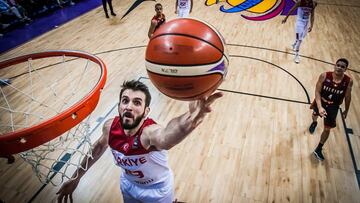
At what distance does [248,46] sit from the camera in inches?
310

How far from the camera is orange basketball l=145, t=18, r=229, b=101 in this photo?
1.70m

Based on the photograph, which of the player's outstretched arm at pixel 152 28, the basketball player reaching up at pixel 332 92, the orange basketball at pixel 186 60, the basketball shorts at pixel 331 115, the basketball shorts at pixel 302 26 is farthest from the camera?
the basketball shorts at pixel 302 26

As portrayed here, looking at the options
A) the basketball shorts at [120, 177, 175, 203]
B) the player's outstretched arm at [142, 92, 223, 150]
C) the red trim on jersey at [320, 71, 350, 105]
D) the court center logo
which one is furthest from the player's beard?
the court center logo

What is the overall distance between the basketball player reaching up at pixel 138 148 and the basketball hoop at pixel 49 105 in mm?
389

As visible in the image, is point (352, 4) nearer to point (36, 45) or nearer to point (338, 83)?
point (338, 83)

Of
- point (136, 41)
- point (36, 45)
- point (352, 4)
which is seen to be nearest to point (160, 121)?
point (136, 41)

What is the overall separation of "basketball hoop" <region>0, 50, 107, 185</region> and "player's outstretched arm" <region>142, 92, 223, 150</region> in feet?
2.60

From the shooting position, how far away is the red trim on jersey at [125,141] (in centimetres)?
212

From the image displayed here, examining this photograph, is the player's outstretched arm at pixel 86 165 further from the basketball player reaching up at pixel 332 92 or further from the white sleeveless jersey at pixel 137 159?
the basketball player reaching up at pixel 332 92

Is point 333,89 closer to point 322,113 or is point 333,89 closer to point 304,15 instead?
point 322,113

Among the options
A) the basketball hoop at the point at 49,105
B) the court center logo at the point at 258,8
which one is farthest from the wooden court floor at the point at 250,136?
the court center logo at the point at 258,8

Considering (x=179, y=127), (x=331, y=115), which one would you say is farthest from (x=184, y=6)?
(x=179, y=127)

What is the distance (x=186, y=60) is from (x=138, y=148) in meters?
0.88

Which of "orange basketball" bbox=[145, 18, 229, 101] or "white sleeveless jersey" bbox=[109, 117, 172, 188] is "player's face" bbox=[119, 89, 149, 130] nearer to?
"white sleeveless jersey" bbox=[109, 117, 172, 188]
